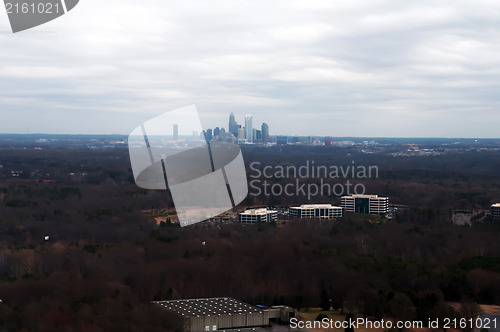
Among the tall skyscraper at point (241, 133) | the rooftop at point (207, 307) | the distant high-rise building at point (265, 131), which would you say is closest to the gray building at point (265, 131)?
the distant high-rise building at point (265, 131)

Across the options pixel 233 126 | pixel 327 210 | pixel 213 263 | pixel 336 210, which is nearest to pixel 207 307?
pixel 213 263

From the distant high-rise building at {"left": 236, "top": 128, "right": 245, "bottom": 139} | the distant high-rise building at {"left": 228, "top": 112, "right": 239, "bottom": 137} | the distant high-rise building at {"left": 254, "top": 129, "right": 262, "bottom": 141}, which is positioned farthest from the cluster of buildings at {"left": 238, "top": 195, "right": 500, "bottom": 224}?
the distant high-rise building at {"left": 254, "top": 129, "right": 262, "bottom": 141}

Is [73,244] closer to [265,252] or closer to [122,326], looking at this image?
[265,252]

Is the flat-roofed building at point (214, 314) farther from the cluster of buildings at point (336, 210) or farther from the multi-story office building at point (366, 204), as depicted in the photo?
the multi-story office building at point (366, 204)

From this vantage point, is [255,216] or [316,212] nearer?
[255,216]

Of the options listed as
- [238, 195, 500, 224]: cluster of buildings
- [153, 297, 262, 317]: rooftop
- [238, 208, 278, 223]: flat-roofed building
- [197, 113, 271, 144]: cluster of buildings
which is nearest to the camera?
[153, 297, 262, 317]: rooftop

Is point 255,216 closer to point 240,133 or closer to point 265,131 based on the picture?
point 240,133

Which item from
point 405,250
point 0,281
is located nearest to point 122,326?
point 0,281

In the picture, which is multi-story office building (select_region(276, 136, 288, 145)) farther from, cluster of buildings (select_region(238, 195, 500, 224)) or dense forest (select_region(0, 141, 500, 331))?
dense forest (select_region(0, 141, 500, 331))
